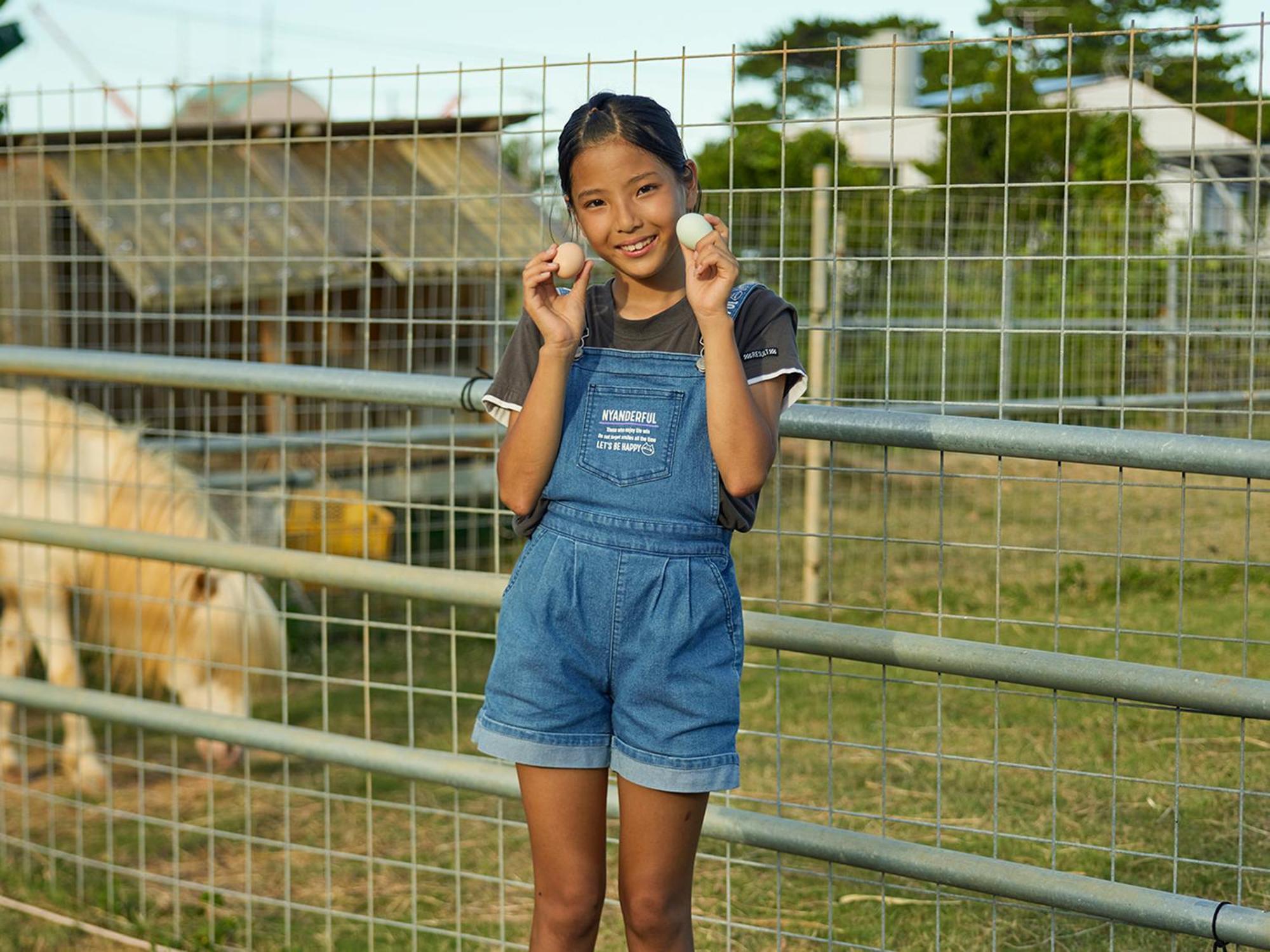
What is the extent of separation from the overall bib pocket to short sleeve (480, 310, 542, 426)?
117mm

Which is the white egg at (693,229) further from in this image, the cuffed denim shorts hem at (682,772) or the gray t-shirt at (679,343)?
the cuffed denim shorts hem at (682,772)

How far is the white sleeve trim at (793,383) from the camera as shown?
192cm

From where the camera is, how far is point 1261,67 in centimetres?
204

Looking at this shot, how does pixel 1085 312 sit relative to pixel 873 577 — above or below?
above

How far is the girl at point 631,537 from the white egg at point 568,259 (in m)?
0.02

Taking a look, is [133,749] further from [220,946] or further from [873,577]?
[873,577]

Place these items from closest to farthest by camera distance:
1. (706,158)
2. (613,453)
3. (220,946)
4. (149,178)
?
(613,453) → (220,946) → (149,178) → (706,158)

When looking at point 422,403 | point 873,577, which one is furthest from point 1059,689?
point 873,577

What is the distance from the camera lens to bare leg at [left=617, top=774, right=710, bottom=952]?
193 cm

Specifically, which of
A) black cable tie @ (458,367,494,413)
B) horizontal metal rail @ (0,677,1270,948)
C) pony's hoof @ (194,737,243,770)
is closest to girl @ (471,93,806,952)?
horizontal metal rail @ (0,677,1270,948)

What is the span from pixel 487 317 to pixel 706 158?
1176 cm

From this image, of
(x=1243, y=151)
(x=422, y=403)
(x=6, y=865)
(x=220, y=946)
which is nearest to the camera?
(x=422, y=403)

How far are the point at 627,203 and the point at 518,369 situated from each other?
0.31 meters

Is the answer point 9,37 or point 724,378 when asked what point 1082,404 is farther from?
point 9,37
